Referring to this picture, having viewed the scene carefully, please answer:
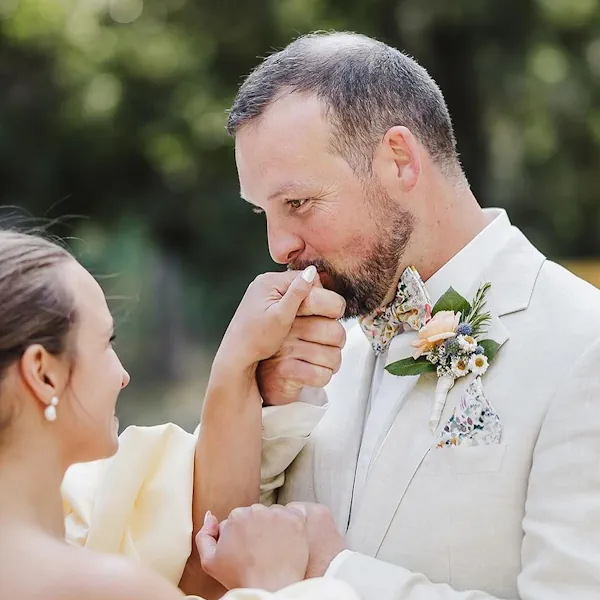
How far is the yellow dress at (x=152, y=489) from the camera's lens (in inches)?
104

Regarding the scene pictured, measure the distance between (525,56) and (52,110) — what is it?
652cm

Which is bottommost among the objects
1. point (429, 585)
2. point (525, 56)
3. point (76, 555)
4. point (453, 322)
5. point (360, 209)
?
point (429, 585)

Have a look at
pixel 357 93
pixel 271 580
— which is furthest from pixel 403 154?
pixel 271 580

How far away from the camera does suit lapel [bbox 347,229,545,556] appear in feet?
8.46

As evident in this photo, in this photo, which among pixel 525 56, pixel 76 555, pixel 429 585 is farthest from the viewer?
pixel 525 56

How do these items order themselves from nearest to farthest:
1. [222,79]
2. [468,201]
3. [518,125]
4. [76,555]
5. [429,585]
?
[76,555]
[429,585]
[468,201]
[518,125]
[222,79]

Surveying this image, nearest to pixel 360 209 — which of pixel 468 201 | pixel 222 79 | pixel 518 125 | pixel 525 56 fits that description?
pixel 468 201

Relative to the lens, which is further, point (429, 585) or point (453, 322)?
point (453, 322)

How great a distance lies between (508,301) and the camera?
2.66m

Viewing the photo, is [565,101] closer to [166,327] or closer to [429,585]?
[166,327]

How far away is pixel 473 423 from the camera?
252 centimetres

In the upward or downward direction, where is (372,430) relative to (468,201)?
downward

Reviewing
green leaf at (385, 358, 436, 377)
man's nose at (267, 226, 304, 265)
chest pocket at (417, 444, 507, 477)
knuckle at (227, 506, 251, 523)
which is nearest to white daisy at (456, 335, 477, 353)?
green leaf at (385, 358, 436, 377)

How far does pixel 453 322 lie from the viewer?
268 cm
